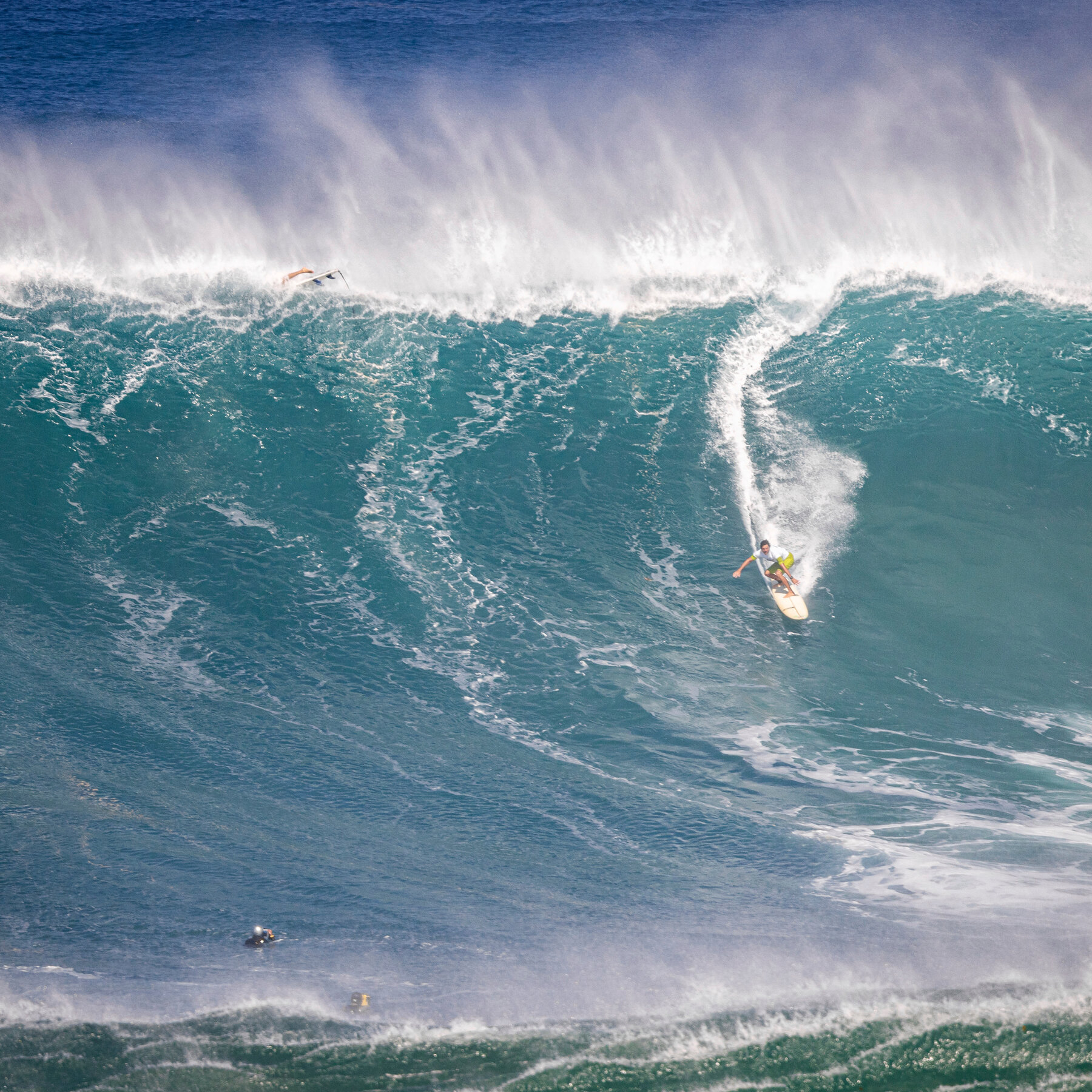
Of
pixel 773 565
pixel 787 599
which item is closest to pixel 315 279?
pixel 773 565

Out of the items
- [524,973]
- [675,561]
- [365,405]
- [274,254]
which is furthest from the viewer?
[274,254]

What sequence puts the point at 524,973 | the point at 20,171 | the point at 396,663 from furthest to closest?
1. the point at 20,171
2. the point at 396,663
3. the point at 524,973

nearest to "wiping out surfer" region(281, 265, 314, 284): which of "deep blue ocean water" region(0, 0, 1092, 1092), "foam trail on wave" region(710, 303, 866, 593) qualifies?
"deep blue ocean water" region(0, 0, 1092, 1092)

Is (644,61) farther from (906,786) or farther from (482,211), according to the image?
(906,786)

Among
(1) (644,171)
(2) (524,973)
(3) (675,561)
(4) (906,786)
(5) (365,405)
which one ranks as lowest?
(2) (524,973)

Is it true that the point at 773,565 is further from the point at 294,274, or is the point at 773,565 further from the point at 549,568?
the point at 294,274

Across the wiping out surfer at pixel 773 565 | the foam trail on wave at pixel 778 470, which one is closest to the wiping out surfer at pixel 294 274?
the foam trail on wave at pixel 778 470

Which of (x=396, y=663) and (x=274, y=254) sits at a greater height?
(x=274, y=254)

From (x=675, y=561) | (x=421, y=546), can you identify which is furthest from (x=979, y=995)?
(x=421, y=546)
